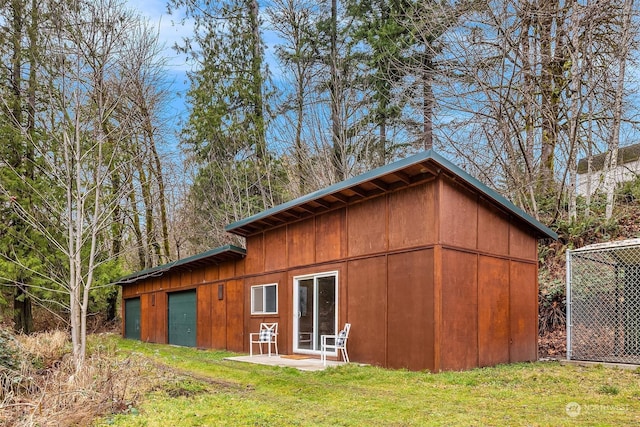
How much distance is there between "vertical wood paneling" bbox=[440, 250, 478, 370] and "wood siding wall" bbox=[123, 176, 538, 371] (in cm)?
2

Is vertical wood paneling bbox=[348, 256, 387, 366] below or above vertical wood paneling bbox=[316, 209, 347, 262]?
below

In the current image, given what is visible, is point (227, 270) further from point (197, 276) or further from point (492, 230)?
point (492, 230)

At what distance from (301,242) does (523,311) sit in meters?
4.80

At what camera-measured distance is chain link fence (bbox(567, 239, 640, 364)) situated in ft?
29.2

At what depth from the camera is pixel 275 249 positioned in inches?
483

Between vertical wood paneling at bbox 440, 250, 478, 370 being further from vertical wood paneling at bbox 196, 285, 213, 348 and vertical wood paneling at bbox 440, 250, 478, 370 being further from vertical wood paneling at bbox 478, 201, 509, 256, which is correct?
vertical wood paneling at bbox 196, 285, 213, 348

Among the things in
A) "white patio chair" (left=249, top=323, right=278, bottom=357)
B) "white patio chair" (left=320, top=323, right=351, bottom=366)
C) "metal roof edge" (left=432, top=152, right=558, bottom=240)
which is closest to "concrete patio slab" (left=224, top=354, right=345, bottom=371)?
"white patio chair" (left=320, top=323, right=351, bottom=366)

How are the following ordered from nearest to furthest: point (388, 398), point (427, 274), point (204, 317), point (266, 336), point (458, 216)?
point (388, 398)
point (427, 274)
point (458, 216)
point (266, 336)
point (204, 317)

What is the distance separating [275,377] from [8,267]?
1163cm

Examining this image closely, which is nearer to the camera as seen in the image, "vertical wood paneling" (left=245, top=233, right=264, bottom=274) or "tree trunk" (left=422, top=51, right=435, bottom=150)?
"vertical wood paneling" (left=245, top=233, right=264, bottom=274)

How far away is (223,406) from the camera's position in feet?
18.5

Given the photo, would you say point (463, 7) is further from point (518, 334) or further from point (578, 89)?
point (518, 334)

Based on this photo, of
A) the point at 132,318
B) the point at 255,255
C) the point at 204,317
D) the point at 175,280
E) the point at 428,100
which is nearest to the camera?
the point at 255,255

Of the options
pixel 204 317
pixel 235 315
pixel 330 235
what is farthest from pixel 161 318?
pixel 330 235
